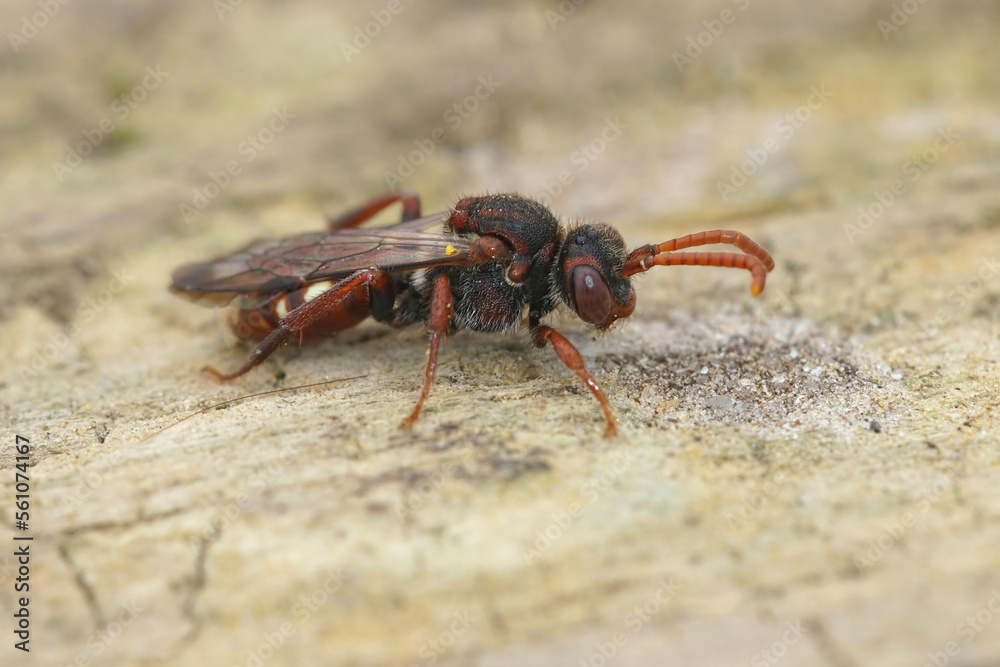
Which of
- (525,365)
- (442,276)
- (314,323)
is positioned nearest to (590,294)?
(525,365)

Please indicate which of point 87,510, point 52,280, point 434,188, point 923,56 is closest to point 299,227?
point 434,188

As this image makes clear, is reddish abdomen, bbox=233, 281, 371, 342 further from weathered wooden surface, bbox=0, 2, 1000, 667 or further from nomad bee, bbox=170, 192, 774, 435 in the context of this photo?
weathered wooden surface, bbox=0, 2, 1000, 667

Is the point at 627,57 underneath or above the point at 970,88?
above

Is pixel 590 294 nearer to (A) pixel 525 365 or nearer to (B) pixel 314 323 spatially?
(A) pixel 525 365

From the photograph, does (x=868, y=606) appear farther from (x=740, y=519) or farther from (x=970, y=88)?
(x=970, y=88)

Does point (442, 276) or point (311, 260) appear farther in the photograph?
point (311, 260)

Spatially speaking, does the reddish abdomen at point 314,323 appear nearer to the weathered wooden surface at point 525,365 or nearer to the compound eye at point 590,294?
the weathered wooden surface at point 525,365

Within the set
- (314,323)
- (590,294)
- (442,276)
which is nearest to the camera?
(590,294)

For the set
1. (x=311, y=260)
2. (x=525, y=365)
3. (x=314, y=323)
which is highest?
(x=311, y=260)
